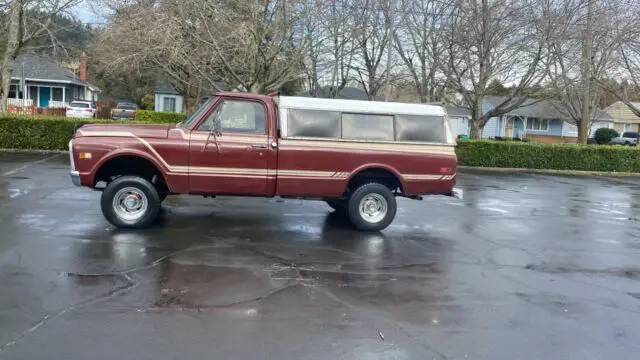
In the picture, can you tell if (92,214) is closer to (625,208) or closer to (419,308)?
(419,308)

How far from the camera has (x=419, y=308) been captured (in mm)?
5480

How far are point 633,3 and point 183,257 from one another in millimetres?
23867

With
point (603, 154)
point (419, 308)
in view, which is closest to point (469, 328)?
point (419, 308)

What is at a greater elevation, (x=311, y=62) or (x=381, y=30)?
(x=381, y=30)

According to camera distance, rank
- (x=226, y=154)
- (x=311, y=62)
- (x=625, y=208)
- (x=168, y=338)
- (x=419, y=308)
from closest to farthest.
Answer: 1. (x=168, y=338)
2. (x=419, y=308)
3. (x=226, y=154)
4. (x=625, y=208)
5. (x=311, y=62)

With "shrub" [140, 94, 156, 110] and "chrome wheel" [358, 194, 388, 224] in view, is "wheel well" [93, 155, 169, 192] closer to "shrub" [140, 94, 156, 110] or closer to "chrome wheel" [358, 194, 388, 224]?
"chrome wheel" [358, 194, 388, 224]

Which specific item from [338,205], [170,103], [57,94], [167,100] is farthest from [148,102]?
[338,205]

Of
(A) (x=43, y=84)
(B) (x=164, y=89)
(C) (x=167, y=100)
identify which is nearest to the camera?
(A) (x=43, y=84)

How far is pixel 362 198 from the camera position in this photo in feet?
28.9

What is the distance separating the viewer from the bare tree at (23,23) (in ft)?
63.4

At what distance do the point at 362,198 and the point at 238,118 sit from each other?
7.46 feet

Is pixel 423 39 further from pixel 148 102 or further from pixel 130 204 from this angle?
pixel 148 102

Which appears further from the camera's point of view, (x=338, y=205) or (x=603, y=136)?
(x=603, y=136)

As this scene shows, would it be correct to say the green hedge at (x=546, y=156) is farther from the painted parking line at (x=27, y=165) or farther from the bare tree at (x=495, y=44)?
the painted parking line at (x=27, y=165)
